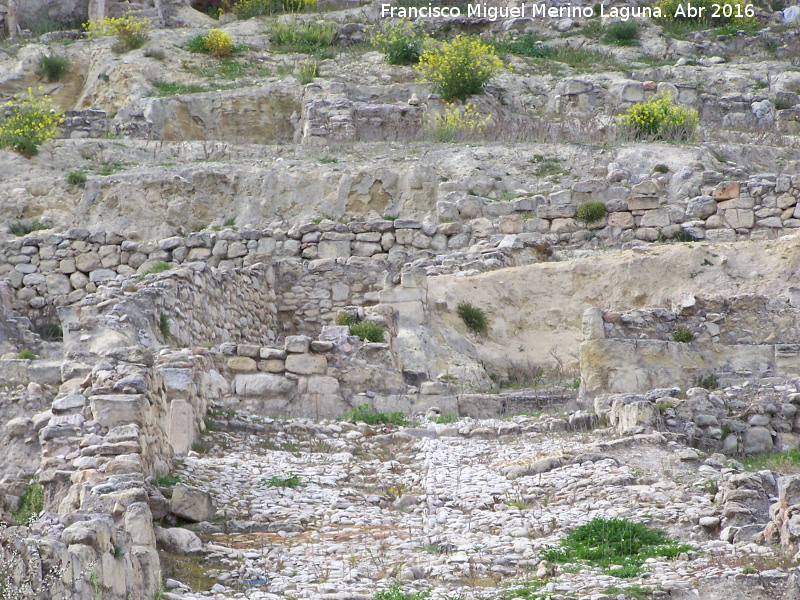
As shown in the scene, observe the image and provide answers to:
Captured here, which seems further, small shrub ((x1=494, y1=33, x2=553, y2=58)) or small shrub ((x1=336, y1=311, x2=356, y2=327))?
small shrub ((x1=494, y1=33, x2=553, y2=58))

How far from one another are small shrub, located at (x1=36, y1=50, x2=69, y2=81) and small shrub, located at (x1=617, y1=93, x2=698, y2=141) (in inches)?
563

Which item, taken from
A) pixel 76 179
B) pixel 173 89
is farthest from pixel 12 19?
pixel 76 179

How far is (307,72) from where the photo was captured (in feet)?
92.8

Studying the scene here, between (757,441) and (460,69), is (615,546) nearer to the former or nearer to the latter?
(757,441)

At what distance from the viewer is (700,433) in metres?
10.6

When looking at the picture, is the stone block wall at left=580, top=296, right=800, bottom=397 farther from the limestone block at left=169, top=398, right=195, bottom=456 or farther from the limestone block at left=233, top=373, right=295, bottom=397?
the limestone block at left=169, top=398, right=195, bottom=456

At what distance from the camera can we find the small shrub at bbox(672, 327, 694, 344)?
13.7 m

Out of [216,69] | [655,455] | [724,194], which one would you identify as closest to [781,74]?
[724,194]

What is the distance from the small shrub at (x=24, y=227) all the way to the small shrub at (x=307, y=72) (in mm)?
9309

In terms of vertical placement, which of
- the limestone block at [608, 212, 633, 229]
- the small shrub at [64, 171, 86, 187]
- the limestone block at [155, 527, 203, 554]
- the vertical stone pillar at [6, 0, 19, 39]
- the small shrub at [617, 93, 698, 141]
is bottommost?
the limestone block at [155, 527, 203, 554]

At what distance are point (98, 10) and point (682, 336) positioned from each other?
940 inches

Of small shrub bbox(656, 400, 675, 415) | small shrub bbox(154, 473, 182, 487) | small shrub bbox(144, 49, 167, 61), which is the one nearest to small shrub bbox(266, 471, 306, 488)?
small shrub bbox(154, 473, 182, 487)

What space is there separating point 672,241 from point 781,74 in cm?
1223

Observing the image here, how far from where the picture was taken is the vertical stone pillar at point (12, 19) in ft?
107
